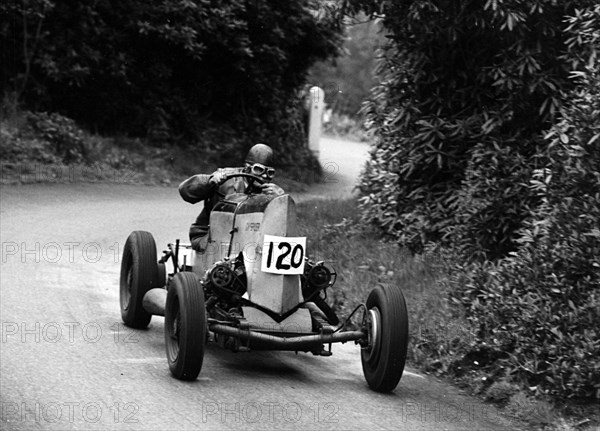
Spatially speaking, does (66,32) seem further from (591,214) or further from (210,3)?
(591,214)

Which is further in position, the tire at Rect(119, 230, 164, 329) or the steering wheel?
the tire at Rect(119, 230, 164, 329)

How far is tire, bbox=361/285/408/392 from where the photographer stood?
8.02 meters

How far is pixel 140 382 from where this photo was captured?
802cm

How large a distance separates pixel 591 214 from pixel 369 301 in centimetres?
189

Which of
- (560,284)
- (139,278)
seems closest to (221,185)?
(139,278)

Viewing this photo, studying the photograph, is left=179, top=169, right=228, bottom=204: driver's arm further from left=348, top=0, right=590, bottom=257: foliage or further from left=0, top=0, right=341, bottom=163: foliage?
left=0, top=0, right=341, bottom=163: foliage

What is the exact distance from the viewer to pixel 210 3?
22672 millimetres

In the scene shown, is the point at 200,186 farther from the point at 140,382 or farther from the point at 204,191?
the point at 140,382

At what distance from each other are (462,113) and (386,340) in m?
5.39

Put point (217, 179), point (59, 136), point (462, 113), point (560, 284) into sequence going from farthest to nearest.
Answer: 1. point (59, 136)
2. point (462, 113)
3. point (217, 179)
4. point (560, 284)

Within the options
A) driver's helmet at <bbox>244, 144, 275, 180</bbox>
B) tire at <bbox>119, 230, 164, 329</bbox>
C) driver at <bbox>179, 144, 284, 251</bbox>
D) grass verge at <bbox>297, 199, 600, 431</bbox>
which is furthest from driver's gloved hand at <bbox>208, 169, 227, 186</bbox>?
grass verge at <bbox>297, 199, 600, 431</bbox>

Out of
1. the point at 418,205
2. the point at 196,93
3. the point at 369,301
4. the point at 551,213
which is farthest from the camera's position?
the point at 196,93

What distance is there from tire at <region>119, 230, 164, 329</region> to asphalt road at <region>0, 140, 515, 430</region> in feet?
0.43

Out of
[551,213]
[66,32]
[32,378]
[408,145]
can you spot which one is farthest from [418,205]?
[66,32]
